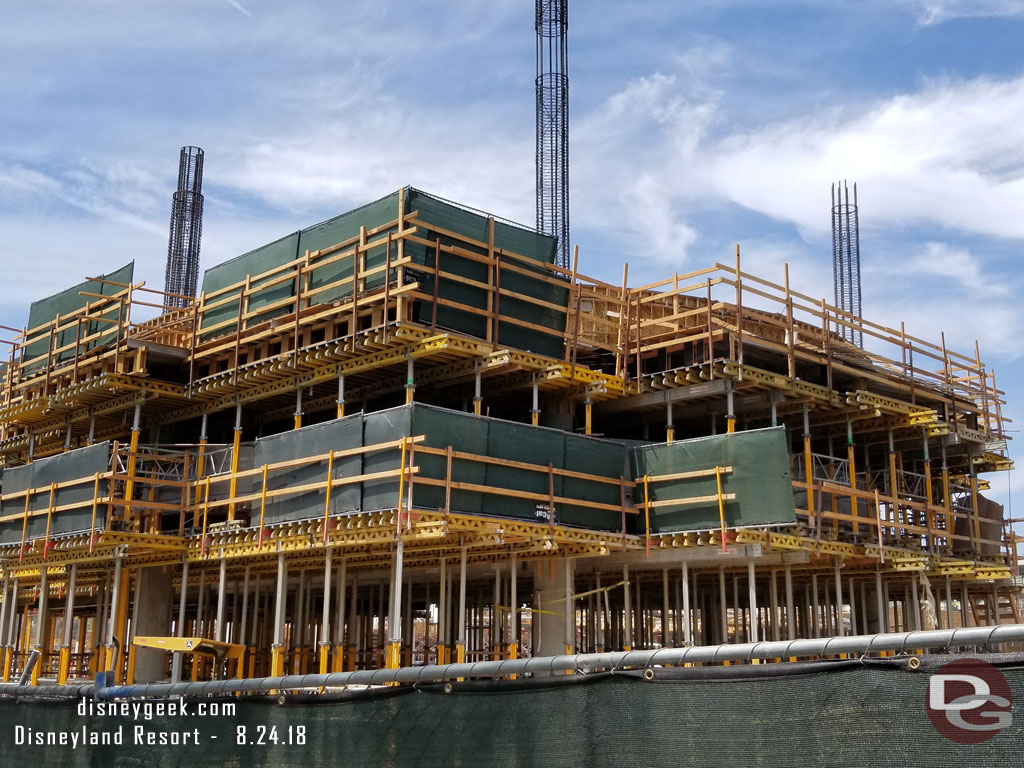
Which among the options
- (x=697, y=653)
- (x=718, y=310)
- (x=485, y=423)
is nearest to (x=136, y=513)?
(x=485, y=423)

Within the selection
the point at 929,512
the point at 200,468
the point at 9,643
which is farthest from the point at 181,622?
the point at 929,512

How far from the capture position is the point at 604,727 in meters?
7.63

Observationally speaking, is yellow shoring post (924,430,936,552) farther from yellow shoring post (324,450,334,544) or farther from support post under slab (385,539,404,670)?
yellow shoring post (324,450,334,544)

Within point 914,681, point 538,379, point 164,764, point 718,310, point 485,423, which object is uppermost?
point 718,310

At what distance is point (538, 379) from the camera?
26.8m

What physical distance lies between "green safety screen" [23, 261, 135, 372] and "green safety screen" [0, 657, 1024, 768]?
23.8 meters

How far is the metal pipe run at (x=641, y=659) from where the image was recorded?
19.9ft

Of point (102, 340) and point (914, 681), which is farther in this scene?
point (102, 340)

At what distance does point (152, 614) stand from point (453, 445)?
12924 millimetres

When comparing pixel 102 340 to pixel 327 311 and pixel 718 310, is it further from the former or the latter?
pixel 718 310

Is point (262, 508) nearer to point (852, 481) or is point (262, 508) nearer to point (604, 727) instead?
point (852, 481)

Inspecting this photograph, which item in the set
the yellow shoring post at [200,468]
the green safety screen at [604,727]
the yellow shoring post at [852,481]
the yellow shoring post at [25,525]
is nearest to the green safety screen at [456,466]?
the yellow shoring post at [200,468]

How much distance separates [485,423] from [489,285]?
4511 mm

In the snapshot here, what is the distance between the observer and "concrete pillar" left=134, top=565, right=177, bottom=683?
98.9ft
